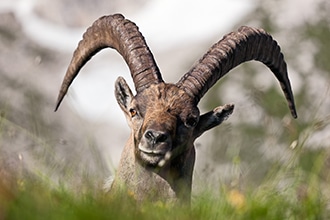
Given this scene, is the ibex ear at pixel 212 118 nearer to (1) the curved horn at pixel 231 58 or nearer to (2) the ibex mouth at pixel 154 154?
(1) the curved horn at pixel 231 58

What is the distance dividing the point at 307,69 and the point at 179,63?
1166cm

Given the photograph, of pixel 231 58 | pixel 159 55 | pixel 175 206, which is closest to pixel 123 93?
pixel 231 58

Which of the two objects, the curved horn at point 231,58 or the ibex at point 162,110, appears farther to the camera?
the curved horn at point 231,58

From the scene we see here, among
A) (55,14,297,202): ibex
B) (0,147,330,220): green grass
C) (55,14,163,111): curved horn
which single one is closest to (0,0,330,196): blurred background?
(55,14,163,111): curved horn

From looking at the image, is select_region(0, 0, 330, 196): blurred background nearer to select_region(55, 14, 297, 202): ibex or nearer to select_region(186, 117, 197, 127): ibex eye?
select_region(55, 14, 297, 202): ibex

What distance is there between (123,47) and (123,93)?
2.42 feet

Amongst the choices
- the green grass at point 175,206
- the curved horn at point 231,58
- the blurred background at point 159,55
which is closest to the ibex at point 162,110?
the curved horn at point 231,58

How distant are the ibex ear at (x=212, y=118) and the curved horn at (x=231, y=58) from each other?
0.30 m

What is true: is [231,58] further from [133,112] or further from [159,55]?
[159,55]

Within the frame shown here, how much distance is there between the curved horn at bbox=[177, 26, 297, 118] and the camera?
41.5 feet

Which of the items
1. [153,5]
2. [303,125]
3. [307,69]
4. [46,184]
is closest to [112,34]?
[46,184]

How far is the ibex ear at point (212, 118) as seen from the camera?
12.7 m

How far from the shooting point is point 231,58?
530 inches

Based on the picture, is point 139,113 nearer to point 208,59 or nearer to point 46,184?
point 208,59
